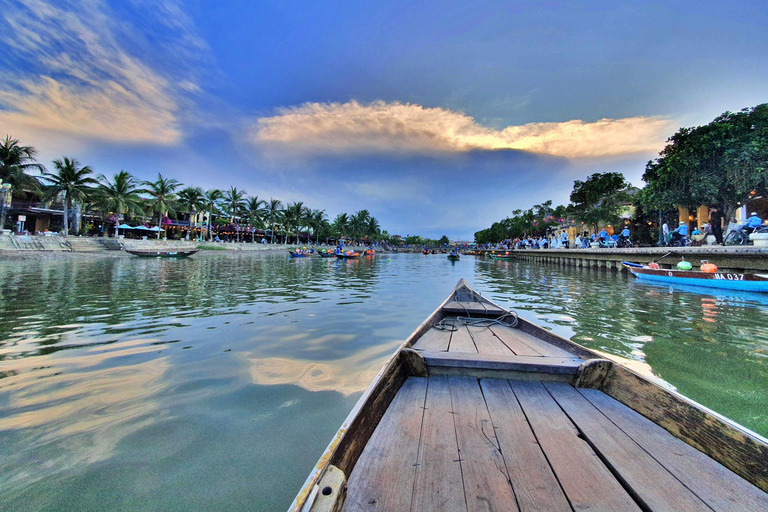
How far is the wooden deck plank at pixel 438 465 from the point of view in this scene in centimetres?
143

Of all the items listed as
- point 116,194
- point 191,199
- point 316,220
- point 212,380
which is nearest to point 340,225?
point 316,220

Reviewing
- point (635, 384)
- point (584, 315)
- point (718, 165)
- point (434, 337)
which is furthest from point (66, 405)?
point (718, 165)

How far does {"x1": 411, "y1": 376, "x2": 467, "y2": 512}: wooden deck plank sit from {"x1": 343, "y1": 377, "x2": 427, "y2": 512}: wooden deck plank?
45mm

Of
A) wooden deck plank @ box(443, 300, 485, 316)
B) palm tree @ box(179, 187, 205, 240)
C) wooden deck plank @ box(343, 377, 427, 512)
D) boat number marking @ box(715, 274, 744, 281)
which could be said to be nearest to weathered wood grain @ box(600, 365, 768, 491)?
wooden deck plank @ box(343, 377, 427, 512)

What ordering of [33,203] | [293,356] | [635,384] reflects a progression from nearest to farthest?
[635,384]
[293,356]
[33,203]

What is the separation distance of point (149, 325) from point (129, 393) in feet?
11.1

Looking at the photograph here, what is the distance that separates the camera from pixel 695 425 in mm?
1846

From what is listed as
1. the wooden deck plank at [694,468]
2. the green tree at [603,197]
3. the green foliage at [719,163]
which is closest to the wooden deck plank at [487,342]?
the wooden deck plank at [694,468]

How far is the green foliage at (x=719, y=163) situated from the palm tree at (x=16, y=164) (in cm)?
5753

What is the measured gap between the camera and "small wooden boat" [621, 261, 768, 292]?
1114 cm

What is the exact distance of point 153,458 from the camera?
2.41 m

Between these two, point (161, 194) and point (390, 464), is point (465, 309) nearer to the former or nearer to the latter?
point (390, 464)

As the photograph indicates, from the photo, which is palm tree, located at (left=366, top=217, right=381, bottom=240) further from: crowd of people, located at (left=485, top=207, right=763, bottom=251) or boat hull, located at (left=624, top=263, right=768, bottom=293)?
boat hull, located at (left=624, top=263, right=768, bottom=293)

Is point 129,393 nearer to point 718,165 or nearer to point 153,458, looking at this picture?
point 153,458
